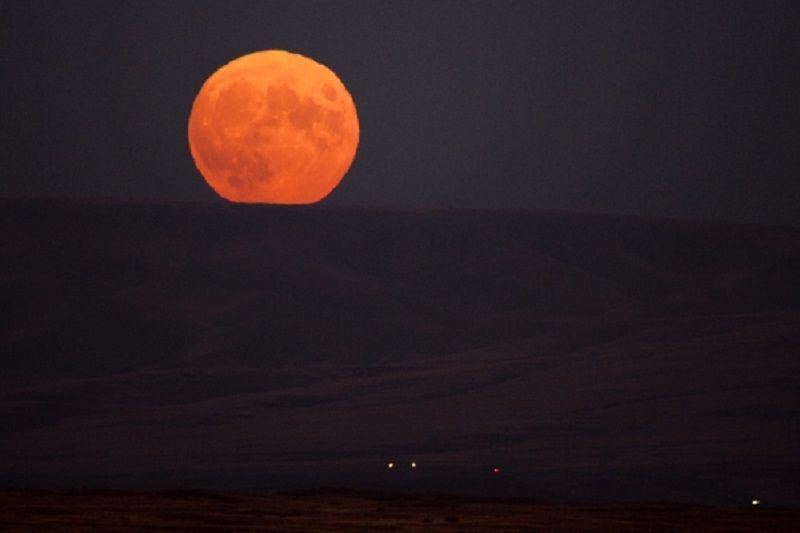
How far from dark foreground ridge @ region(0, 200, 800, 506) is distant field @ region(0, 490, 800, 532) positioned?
3246cm

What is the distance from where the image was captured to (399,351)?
339 feet

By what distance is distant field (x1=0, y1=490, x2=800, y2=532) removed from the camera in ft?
62.2

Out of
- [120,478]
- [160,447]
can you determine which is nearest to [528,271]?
[160,447]

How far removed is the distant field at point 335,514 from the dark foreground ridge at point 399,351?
32.5 m

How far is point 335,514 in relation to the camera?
20.6m

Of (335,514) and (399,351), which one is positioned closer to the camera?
(335,514)

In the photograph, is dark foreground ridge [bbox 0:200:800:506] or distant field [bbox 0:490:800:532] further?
dark foreground ridge [bbox 0:200:800:506]

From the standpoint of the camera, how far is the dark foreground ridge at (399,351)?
209 ft

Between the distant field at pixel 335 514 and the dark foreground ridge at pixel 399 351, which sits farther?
the dark foreground ridge at pixel 399 351

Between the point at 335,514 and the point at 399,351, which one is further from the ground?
the point at 399,351

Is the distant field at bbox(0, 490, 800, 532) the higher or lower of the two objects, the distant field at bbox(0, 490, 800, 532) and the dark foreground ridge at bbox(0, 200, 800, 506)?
the lower

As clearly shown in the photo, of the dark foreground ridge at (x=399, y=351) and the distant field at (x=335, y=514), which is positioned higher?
the dark foreground ridge at (x=399, y=351)

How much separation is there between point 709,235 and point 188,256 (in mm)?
41221

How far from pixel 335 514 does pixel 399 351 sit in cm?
8283
